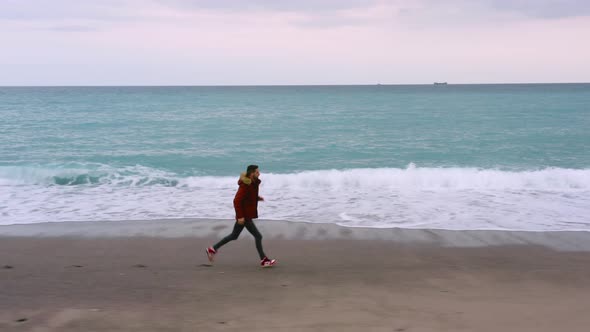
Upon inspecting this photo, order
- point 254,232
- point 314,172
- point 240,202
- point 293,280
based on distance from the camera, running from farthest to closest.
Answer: point 314,172 < point 254,232 < point 240,202 < point 293,280

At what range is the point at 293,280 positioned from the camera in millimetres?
7145

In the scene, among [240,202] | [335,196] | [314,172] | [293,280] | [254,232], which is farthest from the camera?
[314,172]

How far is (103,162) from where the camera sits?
69.8ft

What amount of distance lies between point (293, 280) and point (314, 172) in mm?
11747

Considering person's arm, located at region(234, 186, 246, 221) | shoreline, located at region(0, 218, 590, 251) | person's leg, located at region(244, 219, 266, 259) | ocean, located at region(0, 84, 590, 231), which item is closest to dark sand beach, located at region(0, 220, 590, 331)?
shoreline, located at region(0, 218, 590, 251)

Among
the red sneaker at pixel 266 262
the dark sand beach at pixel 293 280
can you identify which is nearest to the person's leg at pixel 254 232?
the red sneaker at pixel 266 262

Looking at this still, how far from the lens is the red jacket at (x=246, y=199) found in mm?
7533

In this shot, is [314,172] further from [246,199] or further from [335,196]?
[246,199]

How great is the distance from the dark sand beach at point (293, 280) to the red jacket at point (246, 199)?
891 mm

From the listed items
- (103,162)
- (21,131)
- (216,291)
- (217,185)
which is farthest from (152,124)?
(216,291)

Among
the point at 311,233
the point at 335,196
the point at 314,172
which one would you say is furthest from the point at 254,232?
the point at 314,172

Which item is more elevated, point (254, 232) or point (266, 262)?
point (254, 232)

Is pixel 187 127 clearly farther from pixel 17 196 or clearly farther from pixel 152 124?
pixel 17 196

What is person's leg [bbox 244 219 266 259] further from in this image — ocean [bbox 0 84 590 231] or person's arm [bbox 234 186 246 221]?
ocean [bbox 0 84 590 231]
